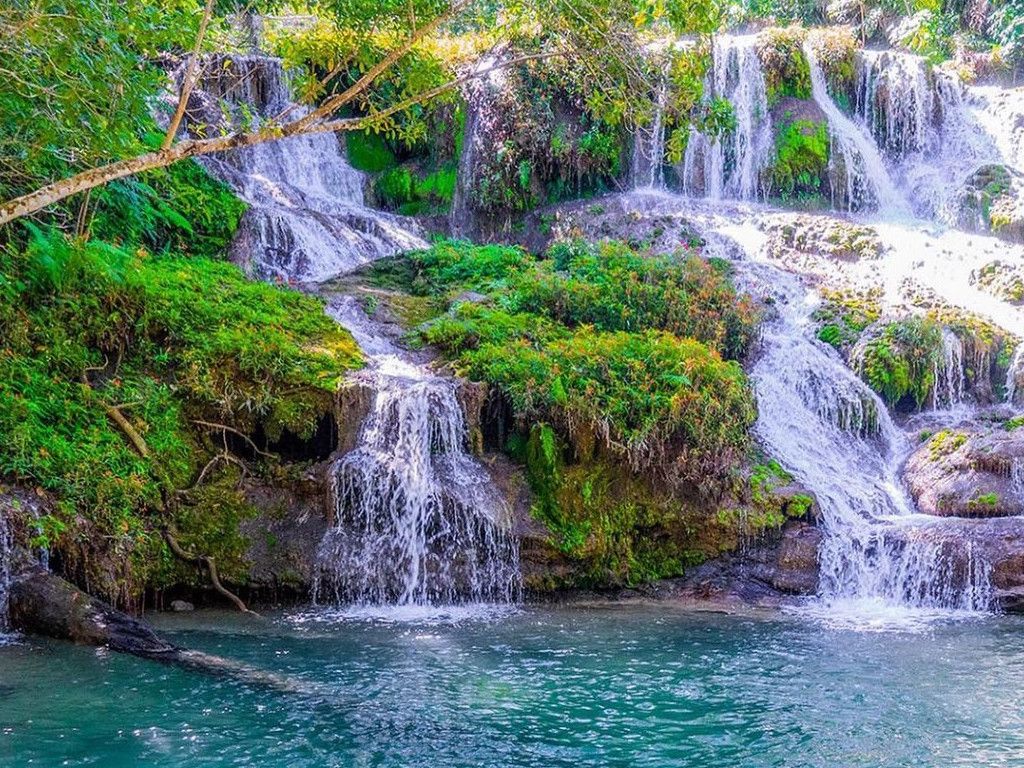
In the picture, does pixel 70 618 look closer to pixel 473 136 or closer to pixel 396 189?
pixel 396 189

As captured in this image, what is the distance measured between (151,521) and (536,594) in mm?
4294

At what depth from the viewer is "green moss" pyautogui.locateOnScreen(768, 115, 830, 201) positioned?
21406mm

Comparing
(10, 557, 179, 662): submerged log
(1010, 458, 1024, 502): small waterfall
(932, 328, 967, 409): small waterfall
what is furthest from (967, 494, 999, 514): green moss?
(10, 557, 179, 662): submerged log

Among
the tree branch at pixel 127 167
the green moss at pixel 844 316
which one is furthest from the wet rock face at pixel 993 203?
the tree branch at pixel 127 167

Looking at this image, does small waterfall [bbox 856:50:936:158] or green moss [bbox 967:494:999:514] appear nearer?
green moss [bbox 967:494:999:514]

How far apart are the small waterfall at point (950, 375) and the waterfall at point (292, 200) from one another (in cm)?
970

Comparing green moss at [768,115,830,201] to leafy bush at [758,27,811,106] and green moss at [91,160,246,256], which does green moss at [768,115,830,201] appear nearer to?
leafy bush at [758,27,811,106]

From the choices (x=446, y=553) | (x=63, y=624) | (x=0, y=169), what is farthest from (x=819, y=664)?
(x=0, y=169)

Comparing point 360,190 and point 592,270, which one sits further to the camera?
point 360,190

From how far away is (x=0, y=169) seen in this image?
423 inches

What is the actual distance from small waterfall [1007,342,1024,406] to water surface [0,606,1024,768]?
7085 millimetres

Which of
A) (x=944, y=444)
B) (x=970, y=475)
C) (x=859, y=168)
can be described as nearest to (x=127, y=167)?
(x=970, y=475)

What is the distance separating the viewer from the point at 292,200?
1823 centimetres

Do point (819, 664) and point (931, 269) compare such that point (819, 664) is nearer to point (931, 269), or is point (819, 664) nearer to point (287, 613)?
point (287, 613)
